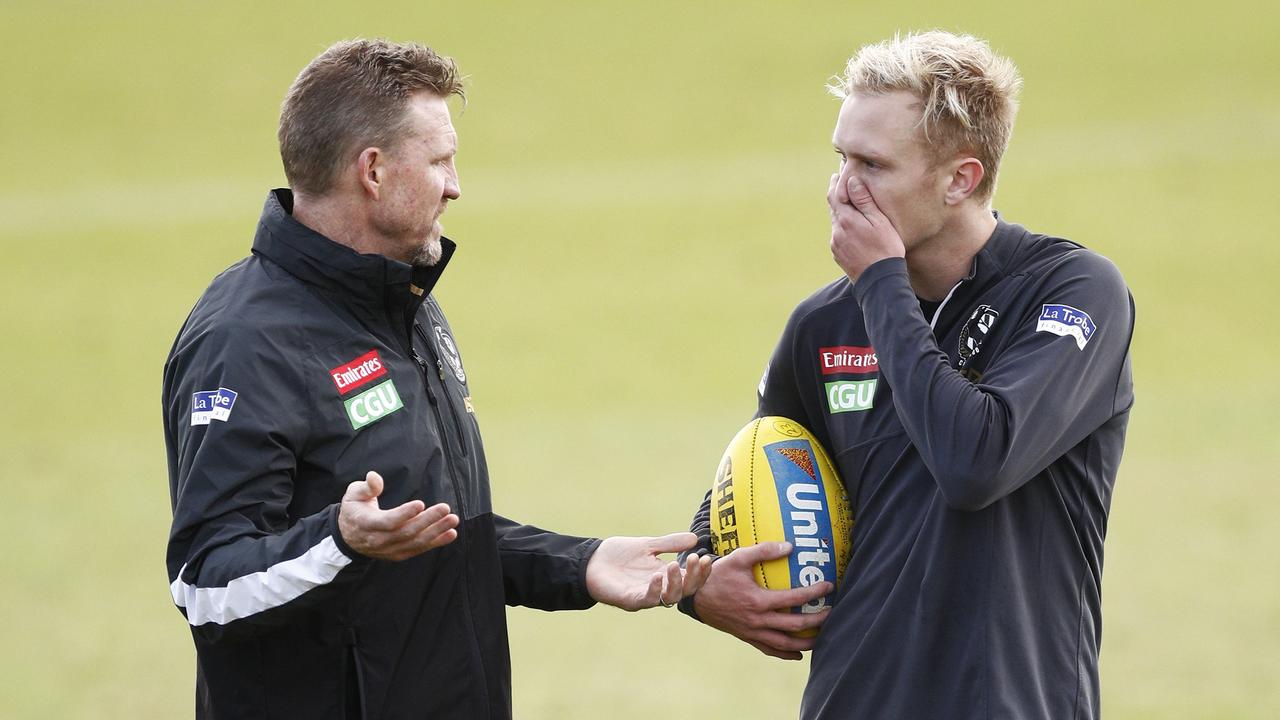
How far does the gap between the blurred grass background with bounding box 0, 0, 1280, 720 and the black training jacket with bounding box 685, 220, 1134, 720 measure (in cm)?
505

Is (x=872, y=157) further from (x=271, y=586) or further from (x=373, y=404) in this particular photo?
(x=271, y=586)

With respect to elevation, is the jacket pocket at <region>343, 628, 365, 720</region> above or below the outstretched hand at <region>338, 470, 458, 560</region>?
below

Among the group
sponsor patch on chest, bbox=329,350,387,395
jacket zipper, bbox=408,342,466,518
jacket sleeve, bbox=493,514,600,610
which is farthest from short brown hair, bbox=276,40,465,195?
jacket sleeve, bbox=493,514,600,610

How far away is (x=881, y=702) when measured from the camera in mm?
2982

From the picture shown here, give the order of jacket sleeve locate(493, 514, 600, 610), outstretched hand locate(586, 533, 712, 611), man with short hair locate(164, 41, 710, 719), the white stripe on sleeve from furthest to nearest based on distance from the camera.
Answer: jacket sleeve locate(493, 514, 600, 610)
outstretched hand locate(586, 533, 712, 611)
man with short hair locate(164, 41, 710, 719)
the white stripe on sleeve

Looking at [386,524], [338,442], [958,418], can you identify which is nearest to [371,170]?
[338,442]

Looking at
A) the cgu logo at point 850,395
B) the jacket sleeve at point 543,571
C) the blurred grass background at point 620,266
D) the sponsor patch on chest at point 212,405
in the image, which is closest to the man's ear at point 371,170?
the sponsor patch on chest at point 212,405

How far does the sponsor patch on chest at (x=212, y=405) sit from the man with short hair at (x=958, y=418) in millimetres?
1237

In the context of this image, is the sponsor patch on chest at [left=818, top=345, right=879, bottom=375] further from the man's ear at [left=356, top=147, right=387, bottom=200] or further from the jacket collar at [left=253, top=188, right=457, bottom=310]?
the man's ear at [left=356, top=147, right=387, bottom=200]

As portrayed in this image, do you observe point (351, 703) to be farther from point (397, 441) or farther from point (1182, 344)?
point (1182, 344)

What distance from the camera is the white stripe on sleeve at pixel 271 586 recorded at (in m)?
2.83

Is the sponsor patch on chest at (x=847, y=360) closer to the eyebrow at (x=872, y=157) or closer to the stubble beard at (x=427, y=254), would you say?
the eyebrow at (x=872, y=157)

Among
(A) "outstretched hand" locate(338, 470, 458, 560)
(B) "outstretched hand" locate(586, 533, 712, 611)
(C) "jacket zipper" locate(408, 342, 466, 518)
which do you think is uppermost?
(C) "jacket zipper" locate(408, 342, 466, 518)

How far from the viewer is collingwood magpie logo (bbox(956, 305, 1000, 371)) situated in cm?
303
